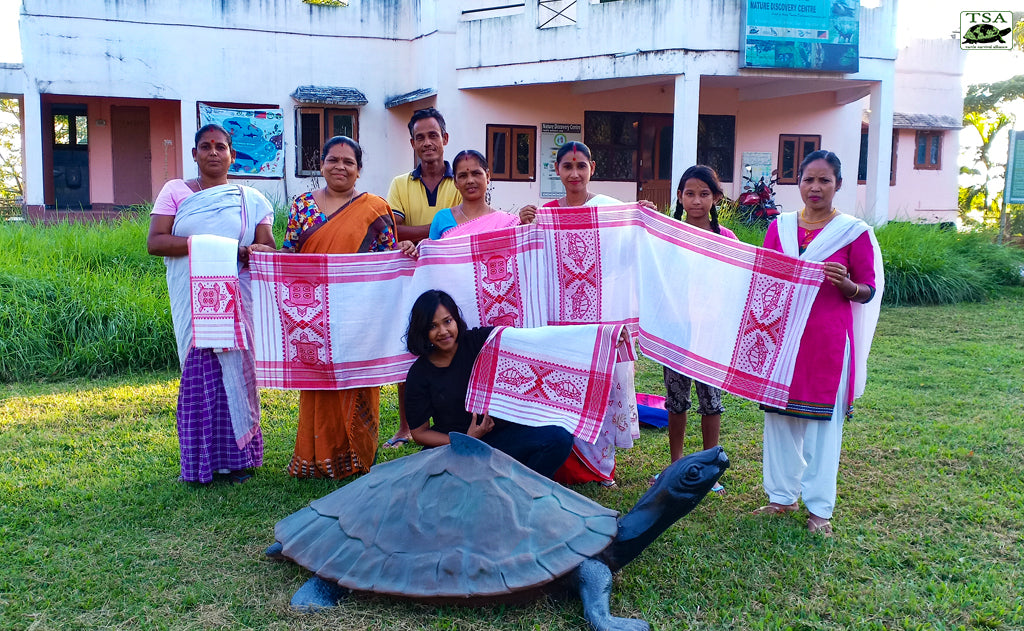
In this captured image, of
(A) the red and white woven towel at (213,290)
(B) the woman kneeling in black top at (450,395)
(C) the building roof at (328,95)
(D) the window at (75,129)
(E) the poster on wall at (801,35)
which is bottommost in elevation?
(B) the woman kneeling in black top at (450,395)

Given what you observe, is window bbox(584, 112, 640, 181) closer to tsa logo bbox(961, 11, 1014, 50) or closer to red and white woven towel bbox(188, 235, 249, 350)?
tsa logo bbox(961, 11, 1014, 50)

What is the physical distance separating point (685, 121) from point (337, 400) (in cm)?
1056

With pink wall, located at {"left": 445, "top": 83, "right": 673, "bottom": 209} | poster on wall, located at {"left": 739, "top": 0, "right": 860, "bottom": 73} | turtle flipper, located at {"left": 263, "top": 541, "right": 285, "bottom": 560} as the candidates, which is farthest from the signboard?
turtle flipper, located at {"left": 263, "top": 541, "right": 285, "bottom": 560}

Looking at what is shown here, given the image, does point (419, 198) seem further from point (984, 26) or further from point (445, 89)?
point (984, 26)

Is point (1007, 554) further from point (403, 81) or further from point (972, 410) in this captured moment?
point (403, 81)

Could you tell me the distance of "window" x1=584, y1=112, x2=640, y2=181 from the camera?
15.9 m

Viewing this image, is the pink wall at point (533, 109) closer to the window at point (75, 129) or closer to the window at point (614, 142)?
the window at point (614, 142)

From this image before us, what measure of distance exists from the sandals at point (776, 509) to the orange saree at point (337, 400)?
2073 mm

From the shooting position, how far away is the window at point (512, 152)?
15.4 metres

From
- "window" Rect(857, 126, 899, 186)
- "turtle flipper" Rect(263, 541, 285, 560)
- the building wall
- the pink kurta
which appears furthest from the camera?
the building wall

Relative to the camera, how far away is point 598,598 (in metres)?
2.83

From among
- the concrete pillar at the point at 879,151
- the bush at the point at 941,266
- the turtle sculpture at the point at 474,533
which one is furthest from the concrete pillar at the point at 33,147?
the concrete pillar at the point at 879,151

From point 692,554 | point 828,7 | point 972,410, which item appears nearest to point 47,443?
point 692,554

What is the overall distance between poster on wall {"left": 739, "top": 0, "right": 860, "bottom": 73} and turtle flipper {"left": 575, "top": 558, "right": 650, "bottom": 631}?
1208 cm
